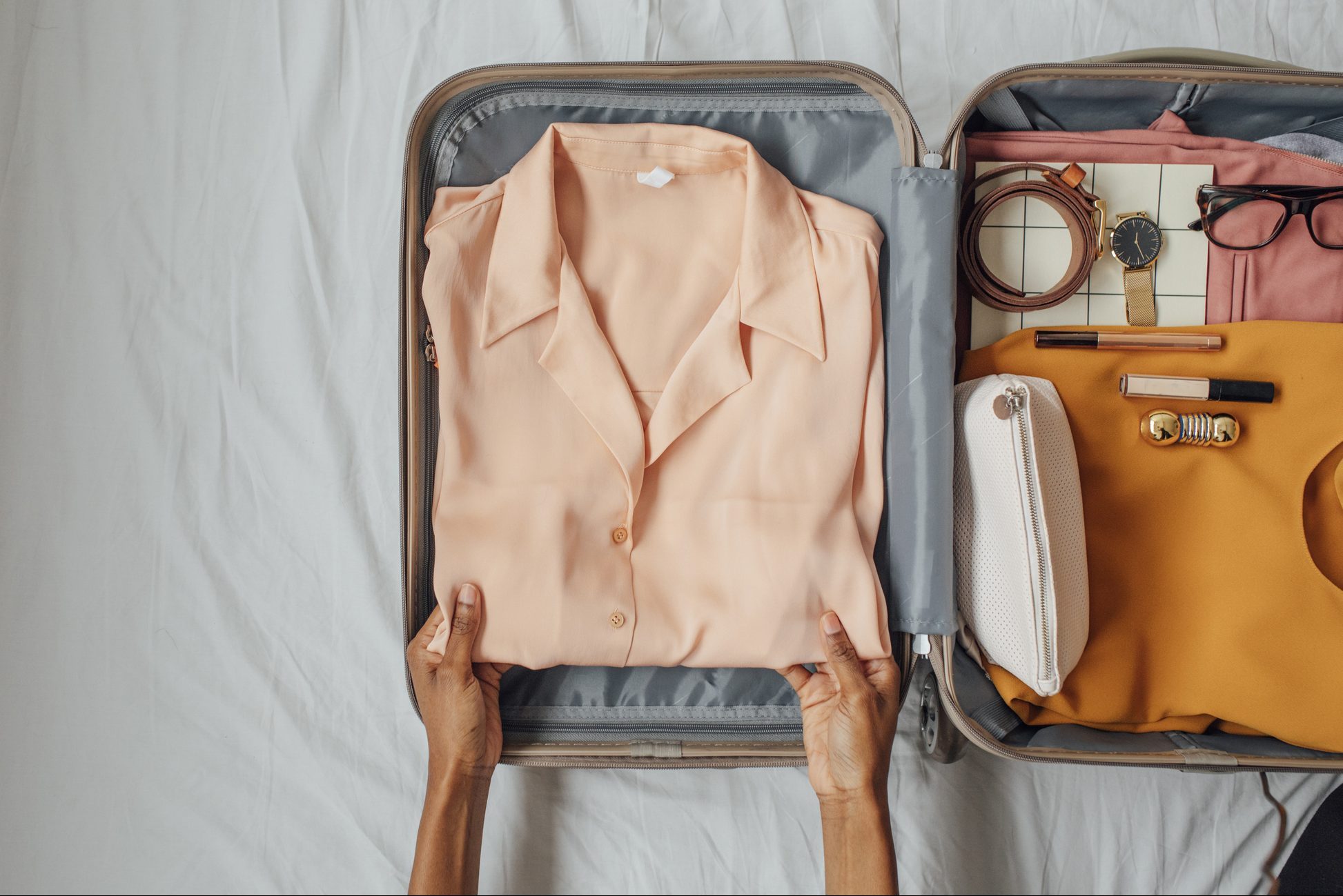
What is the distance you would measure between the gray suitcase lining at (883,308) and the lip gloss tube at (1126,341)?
166 mm

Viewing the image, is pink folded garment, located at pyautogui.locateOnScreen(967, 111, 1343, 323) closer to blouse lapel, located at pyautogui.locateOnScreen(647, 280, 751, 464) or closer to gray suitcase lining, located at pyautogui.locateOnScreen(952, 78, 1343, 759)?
gray suitcase lining, located at pyautogui.locateOnScreen(952, 78, 1343, 759)

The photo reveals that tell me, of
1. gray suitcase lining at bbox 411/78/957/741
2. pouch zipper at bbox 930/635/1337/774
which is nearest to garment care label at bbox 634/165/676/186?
gray suitcase lining at bbox 411/78/957/741

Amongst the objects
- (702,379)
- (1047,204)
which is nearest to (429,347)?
(702,379)

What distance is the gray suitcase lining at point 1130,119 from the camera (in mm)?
968

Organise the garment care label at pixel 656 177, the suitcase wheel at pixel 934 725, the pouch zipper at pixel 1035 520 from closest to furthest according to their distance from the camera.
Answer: the pouch zipper at pixel 1035 520
the garment care label at pixel 656 177
the suitcase wheel at pixel 934 725

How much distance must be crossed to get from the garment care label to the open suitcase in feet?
0.35

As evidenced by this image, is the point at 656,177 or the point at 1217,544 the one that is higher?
the point at 656,177

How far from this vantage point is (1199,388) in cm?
93

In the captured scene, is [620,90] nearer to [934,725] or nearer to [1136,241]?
[1136,241]

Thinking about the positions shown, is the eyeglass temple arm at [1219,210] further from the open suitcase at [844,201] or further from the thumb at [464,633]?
the thumb at [464,633]

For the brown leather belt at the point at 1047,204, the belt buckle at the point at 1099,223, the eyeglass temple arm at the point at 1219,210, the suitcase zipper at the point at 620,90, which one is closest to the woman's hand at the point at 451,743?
the suitcase zipper at the point at 620,90

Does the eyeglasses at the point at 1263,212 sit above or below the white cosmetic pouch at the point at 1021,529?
above

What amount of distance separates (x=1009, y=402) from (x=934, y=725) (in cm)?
49

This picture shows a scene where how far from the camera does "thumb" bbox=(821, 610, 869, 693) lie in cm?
91
